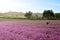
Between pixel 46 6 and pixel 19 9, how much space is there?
2.32ft

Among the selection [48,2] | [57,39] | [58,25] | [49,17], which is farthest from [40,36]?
[48,2]

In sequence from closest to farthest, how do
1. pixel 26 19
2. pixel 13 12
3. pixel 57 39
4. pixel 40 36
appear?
pixel 57 39
pixel 40 36
pixel 26 19
pixel 13 12

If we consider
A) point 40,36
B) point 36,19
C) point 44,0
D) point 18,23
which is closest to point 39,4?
point 44,0

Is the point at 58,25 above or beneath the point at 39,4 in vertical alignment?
beneath

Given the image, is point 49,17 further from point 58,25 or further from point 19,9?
point 19,9

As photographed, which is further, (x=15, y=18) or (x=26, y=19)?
(x=15, y=18)

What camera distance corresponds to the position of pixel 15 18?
11.9 ft

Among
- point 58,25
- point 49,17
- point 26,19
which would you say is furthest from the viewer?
point 26,19

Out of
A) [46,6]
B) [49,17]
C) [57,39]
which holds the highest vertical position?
[46,6]

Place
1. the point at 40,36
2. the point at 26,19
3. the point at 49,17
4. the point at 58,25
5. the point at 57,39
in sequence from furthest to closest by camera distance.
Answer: the point at 26,19
the point at 49,17
the point at 58,25
the point at 40,36
the point at 57,39

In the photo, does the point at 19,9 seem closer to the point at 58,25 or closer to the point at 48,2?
the point at 48,2

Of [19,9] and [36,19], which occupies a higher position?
[19,9]

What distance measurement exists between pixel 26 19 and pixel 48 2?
68 centimetres

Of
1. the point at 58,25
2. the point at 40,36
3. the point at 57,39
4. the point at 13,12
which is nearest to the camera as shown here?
the point at 57,39
